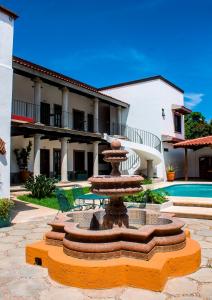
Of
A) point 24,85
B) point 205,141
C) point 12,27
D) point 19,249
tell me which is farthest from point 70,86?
point 19,249

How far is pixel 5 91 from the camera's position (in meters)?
8.98

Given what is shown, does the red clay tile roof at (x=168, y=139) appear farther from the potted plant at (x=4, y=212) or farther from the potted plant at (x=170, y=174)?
the potted plant at (x=4, y=212)

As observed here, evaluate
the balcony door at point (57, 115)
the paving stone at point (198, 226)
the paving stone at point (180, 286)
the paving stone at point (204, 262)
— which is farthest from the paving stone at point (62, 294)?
the balcony door at point (57, 115)

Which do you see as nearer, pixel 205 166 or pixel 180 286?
pixel 180 286

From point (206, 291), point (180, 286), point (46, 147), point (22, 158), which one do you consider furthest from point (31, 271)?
point (46, 147)

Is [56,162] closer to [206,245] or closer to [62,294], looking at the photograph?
[206,245]

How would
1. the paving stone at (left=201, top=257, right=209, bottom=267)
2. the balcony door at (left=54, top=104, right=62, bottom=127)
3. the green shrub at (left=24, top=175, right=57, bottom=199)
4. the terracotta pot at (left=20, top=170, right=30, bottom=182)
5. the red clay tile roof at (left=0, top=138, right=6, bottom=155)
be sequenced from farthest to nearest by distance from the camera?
the balcony door at (left=54, top=104, right=62, bottom=127), the terracotta pot at (left=20, top=170, right=30, bottom=182), the green shrub at (left=24, top=175, right=57, bottom=199), the red clay tile roof at (left=0, top=138, right=6, bottom=155), the paving stone at (left=201, top=257, right=209, bottom=267)

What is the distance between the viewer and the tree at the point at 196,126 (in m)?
40.0

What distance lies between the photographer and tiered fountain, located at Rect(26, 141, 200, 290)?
13.0 ft

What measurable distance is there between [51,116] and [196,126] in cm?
2648

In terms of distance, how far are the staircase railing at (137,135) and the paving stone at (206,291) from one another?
18615 mm

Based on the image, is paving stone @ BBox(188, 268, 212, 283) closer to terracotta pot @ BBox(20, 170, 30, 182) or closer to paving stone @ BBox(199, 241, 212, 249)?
paving stone @ BBox(199, 241, 212, 249)

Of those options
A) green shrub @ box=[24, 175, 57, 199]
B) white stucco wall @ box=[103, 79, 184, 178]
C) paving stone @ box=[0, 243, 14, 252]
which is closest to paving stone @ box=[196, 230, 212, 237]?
paving stone @ box=[0, 243, 14, 252]

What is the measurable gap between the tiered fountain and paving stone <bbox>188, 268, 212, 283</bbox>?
94mm
